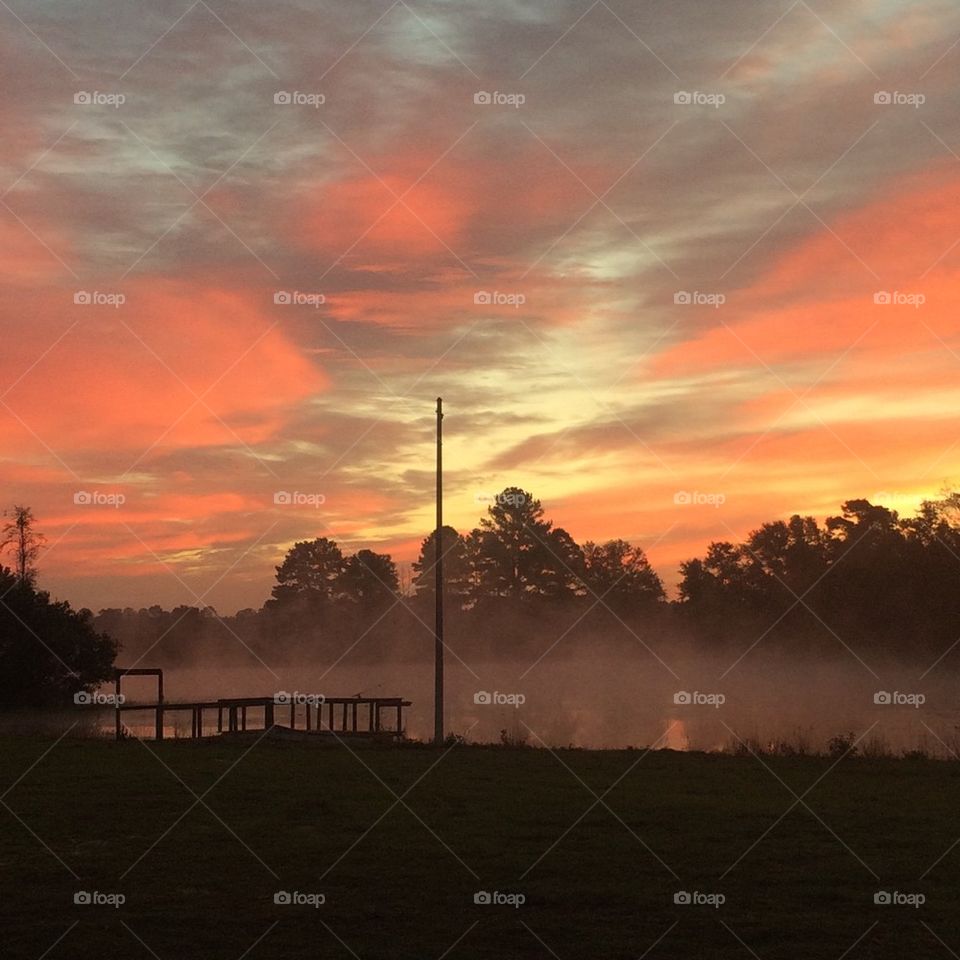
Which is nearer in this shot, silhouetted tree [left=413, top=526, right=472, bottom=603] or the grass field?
the grass field

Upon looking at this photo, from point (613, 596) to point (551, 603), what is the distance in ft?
22.4

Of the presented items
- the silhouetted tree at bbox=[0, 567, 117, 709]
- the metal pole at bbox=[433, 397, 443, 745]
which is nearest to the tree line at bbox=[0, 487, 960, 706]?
the silhouetted tree at bbox=[0, 567, 117, 709]

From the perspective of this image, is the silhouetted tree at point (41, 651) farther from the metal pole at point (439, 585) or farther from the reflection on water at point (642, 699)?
the metal pole at point (439, 585)

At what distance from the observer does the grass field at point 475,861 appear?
10.1 meters

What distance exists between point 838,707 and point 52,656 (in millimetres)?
36713

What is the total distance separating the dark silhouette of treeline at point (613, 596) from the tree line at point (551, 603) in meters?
0.15

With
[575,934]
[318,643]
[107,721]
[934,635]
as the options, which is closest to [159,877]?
[575,934]

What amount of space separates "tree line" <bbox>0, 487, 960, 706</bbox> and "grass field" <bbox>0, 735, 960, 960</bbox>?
38871mm

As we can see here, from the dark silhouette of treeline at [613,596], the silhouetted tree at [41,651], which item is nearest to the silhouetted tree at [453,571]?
the dark silhouette of treeline at [613,596]

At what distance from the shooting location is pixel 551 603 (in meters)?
113

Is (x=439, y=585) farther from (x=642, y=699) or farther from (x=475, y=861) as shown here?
(x=642, y=699)

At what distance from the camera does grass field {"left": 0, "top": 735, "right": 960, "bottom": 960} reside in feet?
33.2

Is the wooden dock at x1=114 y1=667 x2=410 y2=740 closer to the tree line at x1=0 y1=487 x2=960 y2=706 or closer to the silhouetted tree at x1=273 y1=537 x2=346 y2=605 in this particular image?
the tree line at x1=0 y1=487 x2=960 y2=706

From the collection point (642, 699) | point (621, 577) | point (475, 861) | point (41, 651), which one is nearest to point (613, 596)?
point (621, 577)
